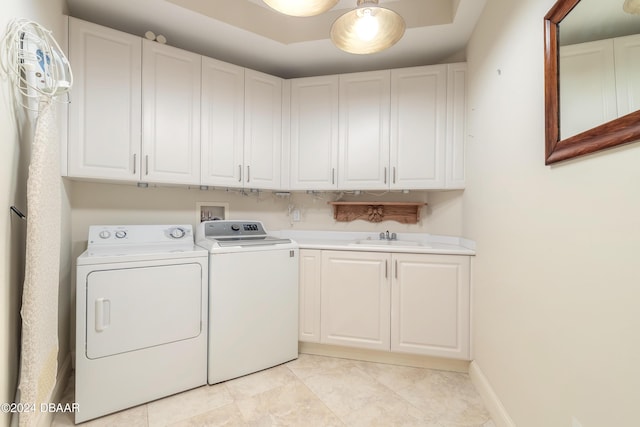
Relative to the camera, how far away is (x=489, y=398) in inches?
68.7

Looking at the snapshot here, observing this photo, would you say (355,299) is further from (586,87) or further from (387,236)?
(586,87)

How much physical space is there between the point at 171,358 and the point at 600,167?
2.34m

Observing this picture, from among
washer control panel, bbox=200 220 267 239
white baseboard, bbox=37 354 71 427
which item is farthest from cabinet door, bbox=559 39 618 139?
white baseboard, bbox=37 354 71 427

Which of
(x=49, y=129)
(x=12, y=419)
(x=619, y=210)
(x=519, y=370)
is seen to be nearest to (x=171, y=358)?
(x=12, y=419)

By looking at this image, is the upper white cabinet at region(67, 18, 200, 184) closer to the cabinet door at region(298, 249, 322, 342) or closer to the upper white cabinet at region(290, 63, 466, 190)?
the upper white cabinet at region(290, 63, 466, 190)

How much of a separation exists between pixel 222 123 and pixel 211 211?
2.58 feet

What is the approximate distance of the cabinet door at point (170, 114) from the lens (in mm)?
2074

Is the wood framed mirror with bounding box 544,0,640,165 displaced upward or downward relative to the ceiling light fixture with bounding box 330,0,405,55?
downward

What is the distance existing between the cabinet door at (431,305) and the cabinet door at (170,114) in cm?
178

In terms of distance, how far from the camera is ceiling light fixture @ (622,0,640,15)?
75 cm

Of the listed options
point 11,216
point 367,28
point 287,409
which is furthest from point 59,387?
point 367,28

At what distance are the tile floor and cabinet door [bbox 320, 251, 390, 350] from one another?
0.24 m

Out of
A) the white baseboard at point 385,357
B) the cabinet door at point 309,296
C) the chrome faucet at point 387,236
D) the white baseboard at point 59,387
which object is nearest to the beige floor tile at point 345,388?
the white baseboard at point 385,357

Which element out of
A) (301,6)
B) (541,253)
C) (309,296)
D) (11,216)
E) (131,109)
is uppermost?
(301,6)
